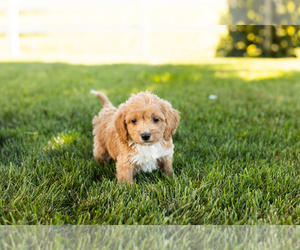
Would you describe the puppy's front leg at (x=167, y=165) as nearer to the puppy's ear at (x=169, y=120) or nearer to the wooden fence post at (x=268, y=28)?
the puppy's ear at (x=169, y=120)

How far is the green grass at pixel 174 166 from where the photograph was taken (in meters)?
2.09

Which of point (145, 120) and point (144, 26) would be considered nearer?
point (145, 120)

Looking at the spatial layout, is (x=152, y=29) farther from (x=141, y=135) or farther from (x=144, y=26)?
(x=141, y=135)

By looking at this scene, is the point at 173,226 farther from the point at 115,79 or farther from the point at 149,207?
the point at 115,79

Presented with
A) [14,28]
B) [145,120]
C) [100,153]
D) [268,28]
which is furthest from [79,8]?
[145,120]

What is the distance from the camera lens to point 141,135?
2.39m

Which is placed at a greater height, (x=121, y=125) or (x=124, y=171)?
(x=121, y=125)

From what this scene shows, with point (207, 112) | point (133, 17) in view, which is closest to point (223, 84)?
point (207, 112)

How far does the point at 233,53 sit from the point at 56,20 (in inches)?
391

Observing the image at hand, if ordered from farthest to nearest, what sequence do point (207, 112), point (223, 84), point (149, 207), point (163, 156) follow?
1. point (223, 84)
2. point (207, 112)
3. point (163, 156)
4. point (149, 207)

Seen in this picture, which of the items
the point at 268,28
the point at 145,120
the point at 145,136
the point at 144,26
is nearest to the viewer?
the point at 145,136

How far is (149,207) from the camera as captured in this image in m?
2.13

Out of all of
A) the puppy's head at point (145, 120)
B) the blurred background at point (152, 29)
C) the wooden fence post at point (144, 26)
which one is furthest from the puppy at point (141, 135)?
the wooden fence post at point (144, 26)

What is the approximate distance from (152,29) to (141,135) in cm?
1430
